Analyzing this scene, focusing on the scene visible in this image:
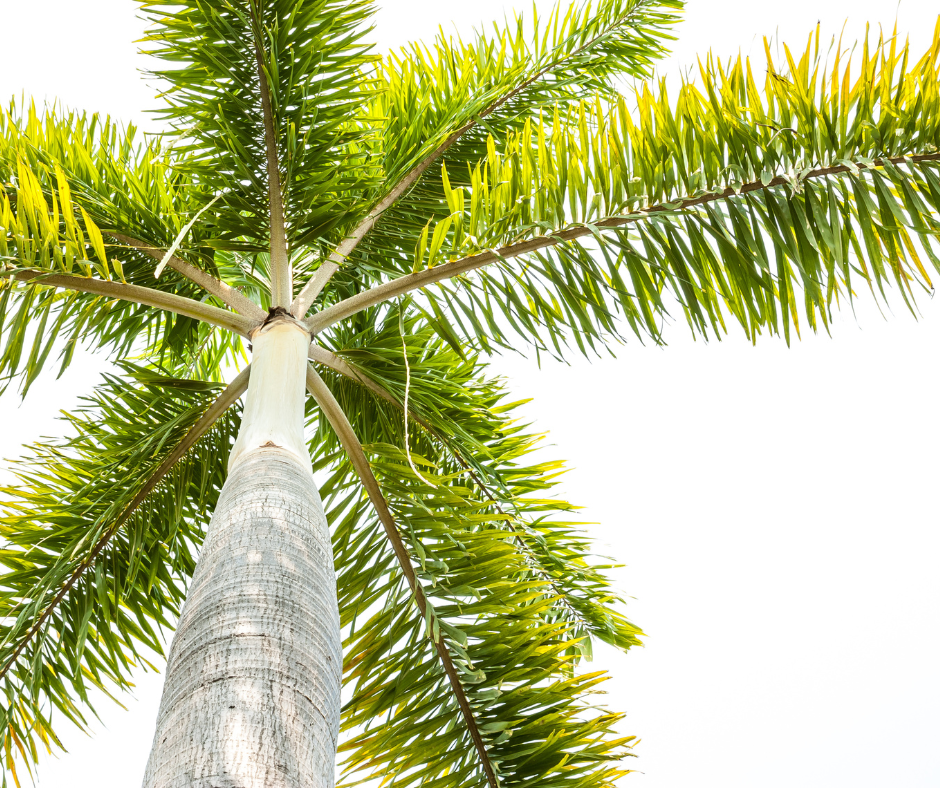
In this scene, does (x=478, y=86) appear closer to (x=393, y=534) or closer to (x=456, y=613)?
(x=393, y=534)

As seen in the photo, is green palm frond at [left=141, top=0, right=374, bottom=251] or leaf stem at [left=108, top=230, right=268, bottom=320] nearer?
green palm frond at [left=141, top=0, right=374, bottom=251]

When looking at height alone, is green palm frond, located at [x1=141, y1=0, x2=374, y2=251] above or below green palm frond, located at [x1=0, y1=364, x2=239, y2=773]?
above

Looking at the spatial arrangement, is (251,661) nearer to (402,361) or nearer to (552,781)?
(552,781)

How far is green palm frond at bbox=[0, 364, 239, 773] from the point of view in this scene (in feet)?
10.6

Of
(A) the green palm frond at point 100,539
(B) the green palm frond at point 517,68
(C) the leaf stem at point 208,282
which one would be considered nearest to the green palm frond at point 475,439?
(C) the leaf stem at point 208,282

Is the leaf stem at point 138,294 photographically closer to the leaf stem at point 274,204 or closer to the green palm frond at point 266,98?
the leaf stem at point 274,204

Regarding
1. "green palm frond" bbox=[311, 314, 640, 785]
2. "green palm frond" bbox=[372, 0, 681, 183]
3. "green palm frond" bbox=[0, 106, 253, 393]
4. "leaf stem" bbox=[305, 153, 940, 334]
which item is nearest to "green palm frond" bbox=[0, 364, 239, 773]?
"green palm frond" bbox=[0, 106, 253, 393]

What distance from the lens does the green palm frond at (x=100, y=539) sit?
127 inches

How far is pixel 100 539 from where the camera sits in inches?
131

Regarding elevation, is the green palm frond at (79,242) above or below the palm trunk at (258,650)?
above

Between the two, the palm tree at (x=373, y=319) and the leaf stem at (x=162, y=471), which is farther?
the leaf stem at (x=162, y=471)

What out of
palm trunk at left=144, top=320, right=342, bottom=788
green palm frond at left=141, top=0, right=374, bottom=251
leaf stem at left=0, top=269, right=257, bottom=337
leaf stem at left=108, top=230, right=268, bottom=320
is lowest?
palm trunk at left=144, top=320, right=342, bottom=788

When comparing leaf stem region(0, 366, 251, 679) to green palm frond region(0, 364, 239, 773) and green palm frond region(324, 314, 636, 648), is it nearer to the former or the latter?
green palm frond region(0, 364, 239, 773)

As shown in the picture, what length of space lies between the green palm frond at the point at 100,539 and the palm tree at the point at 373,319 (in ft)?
0.05
